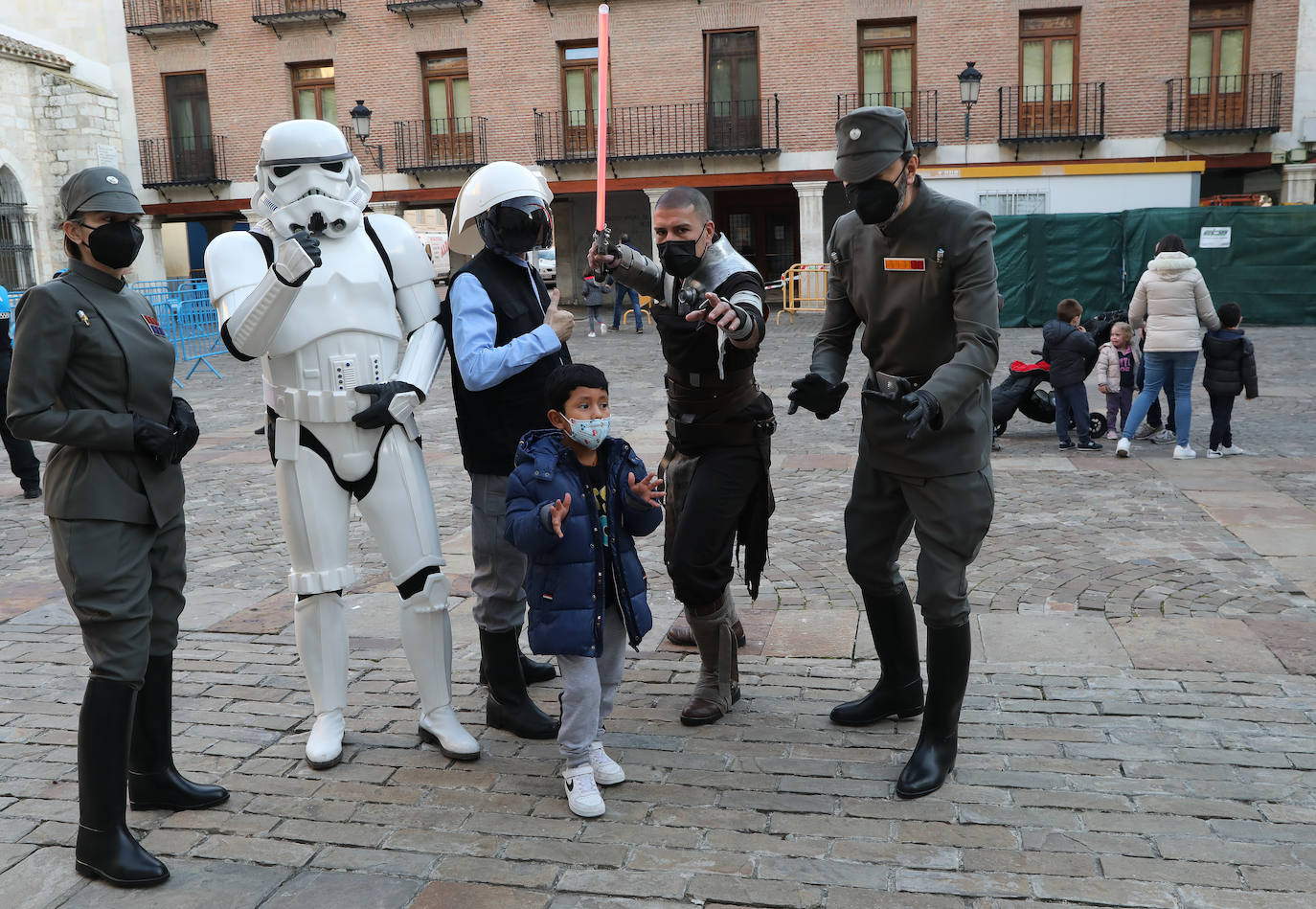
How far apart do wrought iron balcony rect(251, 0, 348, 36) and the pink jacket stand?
2350cm

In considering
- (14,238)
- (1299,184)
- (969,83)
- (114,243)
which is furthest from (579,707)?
(14,238)

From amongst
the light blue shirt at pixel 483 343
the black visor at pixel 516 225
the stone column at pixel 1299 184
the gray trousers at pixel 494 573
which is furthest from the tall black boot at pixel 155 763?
the stone column at pixel 1299 184

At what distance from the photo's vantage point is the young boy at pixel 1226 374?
359 inches

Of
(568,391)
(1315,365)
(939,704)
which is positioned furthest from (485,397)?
(1315,365)

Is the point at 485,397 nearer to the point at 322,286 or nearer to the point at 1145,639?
the point at 322,286

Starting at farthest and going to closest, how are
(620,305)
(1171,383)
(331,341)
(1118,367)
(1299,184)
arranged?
1. (1299,184)
2. (620,305)
3. (1118,367)
4. (1171,383)
5. (331,341)

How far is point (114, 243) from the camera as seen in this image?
332 centimetres

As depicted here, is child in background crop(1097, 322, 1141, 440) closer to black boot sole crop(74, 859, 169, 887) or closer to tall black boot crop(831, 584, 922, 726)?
tall black boot crop(831, 584, 922, 726)

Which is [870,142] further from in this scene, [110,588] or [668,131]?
[668,131]

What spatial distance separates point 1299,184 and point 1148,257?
24.3ft

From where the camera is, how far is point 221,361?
63.8 ft

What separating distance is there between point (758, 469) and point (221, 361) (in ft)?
56.4

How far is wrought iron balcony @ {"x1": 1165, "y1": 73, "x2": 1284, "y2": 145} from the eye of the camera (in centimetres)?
2456

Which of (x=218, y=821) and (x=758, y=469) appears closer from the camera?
(x=218, y=821)
